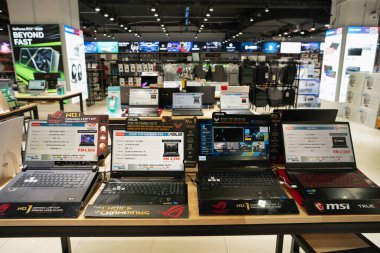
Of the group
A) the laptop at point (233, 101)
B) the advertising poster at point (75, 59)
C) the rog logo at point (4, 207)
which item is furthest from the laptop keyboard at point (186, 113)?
the advertising poster at point (75, 59)

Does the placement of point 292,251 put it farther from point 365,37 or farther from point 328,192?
point 365,37

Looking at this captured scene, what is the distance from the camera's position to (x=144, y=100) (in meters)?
4.44

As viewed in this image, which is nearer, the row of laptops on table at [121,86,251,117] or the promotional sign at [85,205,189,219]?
the promotional sign at [85,205,189,219]

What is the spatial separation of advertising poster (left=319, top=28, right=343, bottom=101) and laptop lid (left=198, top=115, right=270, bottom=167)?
7455mm

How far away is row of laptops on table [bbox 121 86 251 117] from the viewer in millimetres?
4402

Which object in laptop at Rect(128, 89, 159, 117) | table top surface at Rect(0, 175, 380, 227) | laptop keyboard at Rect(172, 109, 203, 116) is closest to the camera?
table top surface at Rect(0, 175, 380, 227)

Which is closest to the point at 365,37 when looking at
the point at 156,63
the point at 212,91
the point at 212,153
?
the point at 212,91

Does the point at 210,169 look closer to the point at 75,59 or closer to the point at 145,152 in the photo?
the point at 145,152

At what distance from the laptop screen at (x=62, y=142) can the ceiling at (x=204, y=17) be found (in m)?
8.14

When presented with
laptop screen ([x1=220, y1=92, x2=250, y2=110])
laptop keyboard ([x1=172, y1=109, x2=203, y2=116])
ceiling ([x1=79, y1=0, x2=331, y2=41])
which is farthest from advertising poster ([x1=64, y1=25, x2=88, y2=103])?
laptop screen ([x1=220, y1=92, x2=250, y2=110])

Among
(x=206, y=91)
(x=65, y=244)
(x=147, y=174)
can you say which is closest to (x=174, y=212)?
(x=147, y=174)

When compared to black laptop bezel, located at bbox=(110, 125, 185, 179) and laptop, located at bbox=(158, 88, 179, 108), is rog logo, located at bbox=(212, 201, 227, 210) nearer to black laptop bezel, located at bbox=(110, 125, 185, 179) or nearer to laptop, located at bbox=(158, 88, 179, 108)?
black laptop bezel, located at bbox=(110, 125, 185, 179)

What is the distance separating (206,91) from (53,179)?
3775mm

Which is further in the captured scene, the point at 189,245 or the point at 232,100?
the point at 232,100
